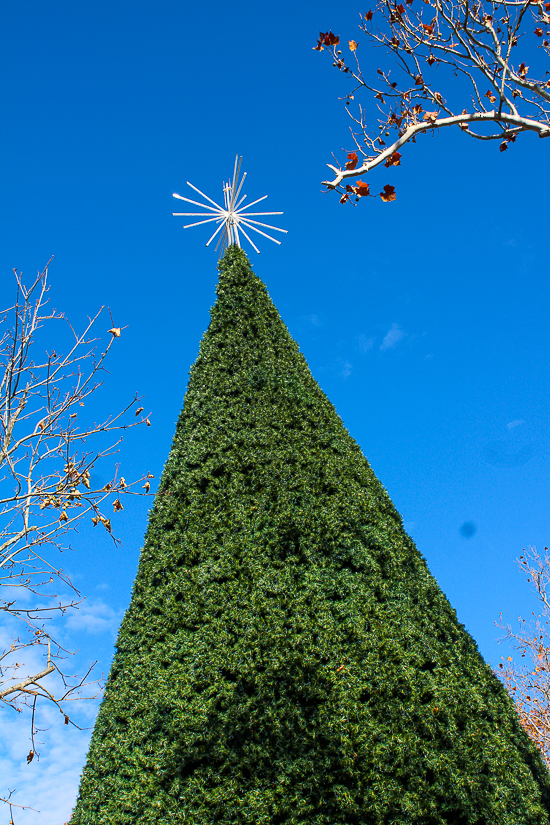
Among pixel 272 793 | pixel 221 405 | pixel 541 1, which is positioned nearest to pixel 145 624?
pixel 272 793

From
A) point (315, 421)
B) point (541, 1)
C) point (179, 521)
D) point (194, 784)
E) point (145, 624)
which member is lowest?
point (194, 784)

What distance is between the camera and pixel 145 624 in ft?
16.3

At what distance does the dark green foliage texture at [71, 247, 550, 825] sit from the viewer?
13.1ft

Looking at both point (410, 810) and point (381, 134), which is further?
point (381, 134)

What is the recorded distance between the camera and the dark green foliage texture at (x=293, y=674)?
13.1 ft

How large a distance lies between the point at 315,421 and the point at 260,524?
55.1 inches

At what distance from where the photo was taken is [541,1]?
208 inches

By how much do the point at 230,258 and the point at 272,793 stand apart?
657 cm

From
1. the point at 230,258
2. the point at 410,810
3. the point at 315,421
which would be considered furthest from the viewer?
the point at 230,258

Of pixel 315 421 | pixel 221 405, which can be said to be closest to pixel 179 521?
pixel 221 405

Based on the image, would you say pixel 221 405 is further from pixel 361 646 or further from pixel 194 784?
pixel 194 784

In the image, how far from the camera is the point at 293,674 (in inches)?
170

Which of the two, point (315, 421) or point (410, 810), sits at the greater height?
point (315, 421)

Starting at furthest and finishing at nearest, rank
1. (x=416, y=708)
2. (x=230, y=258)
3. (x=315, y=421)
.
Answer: (x=230, y=258)
(x=315, y=421)
(x=416, y=708)
